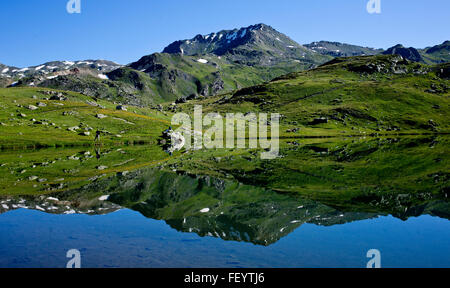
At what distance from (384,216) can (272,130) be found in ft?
436

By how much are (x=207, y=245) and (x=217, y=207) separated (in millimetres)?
10935

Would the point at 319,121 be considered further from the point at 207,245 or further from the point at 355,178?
the point at 207,245

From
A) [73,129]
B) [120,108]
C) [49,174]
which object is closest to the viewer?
[49,174]

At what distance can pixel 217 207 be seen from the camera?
105 ft

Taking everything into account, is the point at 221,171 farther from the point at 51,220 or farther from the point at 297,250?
the point at 297,250

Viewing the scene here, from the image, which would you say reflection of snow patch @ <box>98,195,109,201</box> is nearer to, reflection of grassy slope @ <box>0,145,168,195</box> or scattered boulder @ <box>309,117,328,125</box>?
reflection of grassy slope @ <box>0,145,168,195</box>

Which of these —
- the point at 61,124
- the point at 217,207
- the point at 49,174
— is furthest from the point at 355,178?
the point at 61,124

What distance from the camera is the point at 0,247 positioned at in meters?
20.7

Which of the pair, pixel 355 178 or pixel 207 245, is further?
pixel 355 178

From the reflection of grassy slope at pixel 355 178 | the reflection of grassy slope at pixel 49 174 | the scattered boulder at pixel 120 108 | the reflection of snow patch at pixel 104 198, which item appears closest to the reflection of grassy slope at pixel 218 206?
the reflection of snow patch at pixel 104 198

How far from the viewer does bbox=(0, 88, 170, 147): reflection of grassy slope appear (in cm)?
10688

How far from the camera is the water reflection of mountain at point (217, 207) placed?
25.1m

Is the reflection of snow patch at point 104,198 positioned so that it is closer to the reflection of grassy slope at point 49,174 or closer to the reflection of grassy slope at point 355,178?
the reflection of grassy slope at point 49,174
